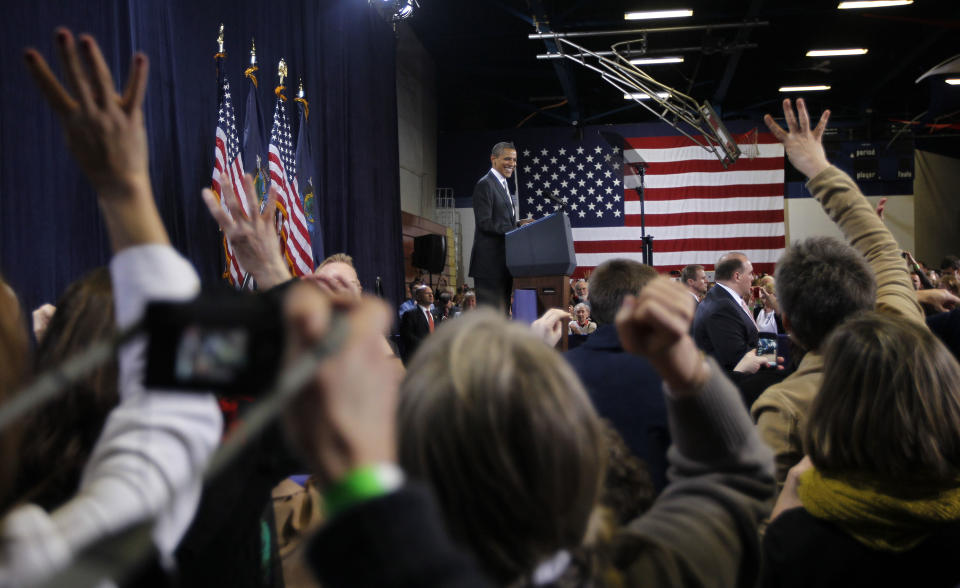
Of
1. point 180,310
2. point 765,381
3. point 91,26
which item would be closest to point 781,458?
point 765,381

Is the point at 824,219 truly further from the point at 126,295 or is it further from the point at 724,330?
the point at 126,295

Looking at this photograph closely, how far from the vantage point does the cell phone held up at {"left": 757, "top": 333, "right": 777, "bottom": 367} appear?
2.60 meters

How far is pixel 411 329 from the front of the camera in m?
6.53

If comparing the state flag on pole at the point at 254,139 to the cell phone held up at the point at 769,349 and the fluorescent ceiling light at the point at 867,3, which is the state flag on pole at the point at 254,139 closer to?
the cell phone held up at the point at 769,349

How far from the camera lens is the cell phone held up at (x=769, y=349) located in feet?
8.53

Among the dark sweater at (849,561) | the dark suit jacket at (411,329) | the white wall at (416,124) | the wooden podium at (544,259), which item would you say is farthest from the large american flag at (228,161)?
the white wall at (416,124)

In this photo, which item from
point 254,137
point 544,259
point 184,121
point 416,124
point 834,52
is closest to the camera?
point 184,121

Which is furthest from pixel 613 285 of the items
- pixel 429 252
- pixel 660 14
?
pixel 660 14

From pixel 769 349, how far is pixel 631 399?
1.24m

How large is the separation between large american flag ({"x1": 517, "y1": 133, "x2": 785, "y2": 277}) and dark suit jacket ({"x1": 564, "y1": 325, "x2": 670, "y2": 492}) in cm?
896

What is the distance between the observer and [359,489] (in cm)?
39

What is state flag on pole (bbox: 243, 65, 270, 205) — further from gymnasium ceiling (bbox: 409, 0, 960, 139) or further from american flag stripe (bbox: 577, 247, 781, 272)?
american flag stripe (bbox: 577, 247, 781, 272)

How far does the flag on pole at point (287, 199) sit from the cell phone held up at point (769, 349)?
9.41ft

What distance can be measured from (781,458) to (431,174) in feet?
33.2
